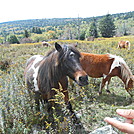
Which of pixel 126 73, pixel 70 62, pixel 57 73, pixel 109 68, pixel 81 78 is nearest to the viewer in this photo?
pixel 81 78

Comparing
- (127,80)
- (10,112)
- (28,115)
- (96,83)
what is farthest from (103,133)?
(96,83)

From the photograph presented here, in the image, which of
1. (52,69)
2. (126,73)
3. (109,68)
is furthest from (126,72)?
(52,69)

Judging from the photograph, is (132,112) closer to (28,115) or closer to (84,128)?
(28,115)

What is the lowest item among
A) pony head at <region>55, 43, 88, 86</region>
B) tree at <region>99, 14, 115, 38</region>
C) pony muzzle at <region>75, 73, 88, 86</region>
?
pony muzzle at <region>75, 73, 88, 86</region>

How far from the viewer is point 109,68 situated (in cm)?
433

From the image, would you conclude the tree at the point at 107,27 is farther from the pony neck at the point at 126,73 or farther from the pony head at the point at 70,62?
the pony head at the point at 70,62

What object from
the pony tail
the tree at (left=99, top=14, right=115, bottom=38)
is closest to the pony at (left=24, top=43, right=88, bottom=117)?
the pony tail

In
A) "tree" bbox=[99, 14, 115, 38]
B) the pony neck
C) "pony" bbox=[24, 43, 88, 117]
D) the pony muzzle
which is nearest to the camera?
the pony muzzle

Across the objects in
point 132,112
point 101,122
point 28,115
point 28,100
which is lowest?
point 101,122

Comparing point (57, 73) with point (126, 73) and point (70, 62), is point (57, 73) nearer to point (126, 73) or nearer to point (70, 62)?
point (70, 62)

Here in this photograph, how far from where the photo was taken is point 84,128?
2725mm

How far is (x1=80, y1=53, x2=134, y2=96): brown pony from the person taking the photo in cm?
405

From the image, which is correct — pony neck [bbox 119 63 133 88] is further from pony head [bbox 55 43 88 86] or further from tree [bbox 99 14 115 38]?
tree [bbox 99 14 115 38]

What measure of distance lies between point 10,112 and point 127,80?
3438mm
